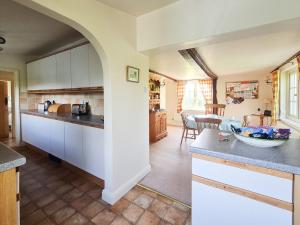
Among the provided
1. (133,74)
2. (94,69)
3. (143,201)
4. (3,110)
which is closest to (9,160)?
(143,201)

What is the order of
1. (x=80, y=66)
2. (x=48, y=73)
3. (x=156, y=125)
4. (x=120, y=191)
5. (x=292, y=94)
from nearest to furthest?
(x=120, y=191), (x=80, y=66), (x=48, y=73), (x=292, y=94), (x=156, y=125)

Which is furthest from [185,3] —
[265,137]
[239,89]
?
[239,89]

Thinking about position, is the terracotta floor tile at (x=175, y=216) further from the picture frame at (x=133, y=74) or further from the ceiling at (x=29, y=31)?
the ceiling at (x=29, y=31)

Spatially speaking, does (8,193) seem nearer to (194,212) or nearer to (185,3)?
(194,212)

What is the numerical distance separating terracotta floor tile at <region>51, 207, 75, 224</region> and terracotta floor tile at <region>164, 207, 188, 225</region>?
955mm

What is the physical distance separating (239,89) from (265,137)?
15.9 feet

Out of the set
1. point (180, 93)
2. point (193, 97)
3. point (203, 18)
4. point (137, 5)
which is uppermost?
point (137, 5)

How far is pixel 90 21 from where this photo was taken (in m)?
1.51

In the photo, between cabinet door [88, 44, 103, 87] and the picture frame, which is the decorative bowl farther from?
cabinet door [88, 44, 103, 87]

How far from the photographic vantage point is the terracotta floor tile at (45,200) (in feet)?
5.69

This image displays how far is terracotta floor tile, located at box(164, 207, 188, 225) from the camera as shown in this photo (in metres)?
1.51

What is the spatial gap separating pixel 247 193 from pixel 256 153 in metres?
0.25

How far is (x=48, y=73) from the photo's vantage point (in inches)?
125

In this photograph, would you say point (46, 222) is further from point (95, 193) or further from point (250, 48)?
point (250, 48)
